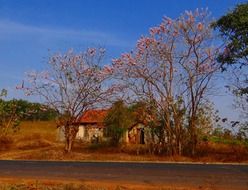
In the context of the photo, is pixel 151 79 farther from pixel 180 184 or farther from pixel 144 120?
pixel 180 184

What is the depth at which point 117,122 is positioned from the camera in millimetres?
41500

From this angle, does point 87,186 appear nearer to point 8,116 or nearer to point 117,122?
point 117,122

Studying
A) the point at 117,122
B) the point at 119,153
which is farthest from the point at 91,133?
the point at 119,153

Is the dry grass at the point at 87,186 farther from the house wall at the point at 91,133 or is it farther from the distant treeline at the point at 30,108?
the house wall at the point at 91,133

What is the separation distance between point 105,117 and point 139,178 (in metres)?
26.7

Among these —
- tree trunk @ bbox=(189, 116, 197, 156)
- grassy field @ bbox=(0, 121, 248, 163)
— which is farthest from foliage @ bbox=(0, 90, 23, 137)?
tree trunk @ bbox=(189, 116, 197, 156)

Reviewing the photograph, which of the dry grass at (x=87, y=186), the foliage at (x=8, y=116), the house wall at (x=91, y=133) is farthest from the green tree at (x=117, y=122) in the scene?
the dry grass at (x=87, y=186)

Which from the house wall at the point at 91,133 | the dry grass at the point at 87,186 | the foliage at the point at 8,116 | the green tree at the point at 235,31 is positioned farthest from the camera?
the house wall at the point at 91,133

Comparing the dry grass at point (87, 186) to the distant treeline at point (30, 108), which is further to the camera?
the distant treeline at point (30, 108)

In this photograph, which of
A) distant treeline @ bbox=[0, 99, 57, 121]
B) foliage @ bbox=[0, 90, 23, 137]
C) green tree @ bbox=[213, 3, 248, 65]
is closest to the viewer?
green tree @ bbox=[213, 3, 248, 65]

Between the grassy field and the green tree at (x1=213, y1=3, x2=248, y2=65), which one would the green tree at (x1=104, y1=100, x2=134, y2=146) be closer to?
the grassy field

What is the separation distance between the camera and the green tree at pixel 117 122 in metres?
39.4

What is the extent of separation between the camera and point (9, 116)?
136 ft

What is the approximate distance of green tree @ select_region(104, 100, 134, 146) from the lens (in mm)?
39438
